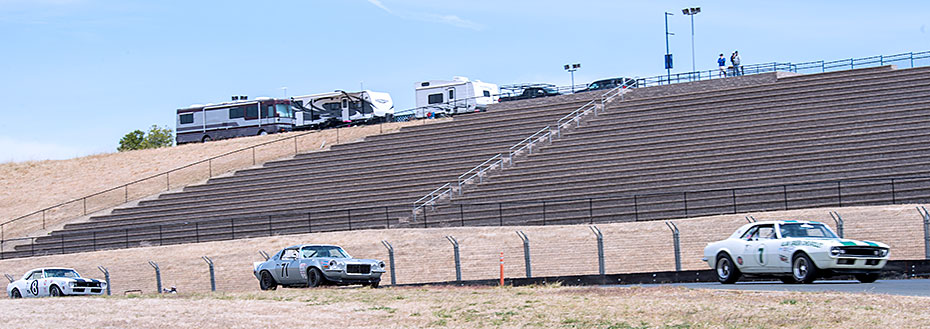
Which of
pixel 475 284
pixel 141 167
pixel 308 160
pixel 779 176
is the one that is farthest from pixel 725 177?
pixel 141 167

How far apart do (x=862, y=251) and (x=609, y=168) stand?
21.1 meters

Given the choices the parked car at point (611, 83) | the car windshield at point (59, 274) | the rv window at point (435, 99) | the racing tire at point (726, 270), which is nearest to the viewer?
the racing tire at point (726, 270)

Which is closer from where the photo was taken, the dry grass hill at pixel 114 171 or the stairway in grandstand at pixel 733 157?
the stairway in grandstand at pixel 733 157

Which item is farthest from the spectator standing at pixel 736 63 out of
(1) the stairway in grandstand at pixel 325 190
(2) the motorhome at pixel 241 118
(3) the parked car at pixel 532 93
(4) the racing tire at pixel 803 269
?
(4) the racing tire at pixel 803 269

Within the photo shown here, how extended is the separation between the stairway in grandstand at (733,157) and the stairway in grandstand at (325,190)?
322 cm

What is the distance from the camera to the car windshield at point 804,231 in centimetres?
2109

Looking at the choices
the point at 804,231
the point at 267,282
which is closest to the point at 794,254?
the point at 804,231

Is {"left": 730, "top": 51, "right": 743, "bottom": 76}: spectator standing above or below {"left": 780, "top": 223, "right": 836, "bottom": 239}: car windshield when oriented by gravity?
above

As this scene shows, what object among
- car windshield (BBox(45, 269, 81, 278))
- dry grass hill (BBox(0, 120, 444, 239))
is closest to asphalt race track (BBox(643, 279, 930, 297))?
car windshield (BBox(45, 269, 81, 278))

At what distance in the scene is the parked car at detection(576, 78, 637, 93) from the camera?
55.7 metres

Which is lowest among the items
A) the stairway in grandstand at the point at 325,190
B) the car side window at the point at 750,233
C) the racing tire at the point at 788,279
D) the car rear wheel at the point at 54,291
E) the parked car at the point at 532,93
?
the car rear wheel at the point at 54,291

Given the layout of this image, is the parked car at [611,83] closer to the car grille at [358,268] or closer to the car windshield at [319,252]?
the car windshield at [319,252]

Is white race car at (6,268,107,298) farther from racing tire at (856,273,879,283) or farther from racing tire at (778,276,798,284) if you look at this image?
racing tire at (856,273,879,283)

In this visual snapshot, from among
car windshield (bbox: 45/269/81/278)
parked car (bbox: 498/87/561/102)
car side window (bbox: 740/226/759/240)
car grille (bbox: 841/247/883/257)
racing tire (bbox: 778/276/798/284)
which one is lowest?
racing tire (bbox: 778/276/798/284)
